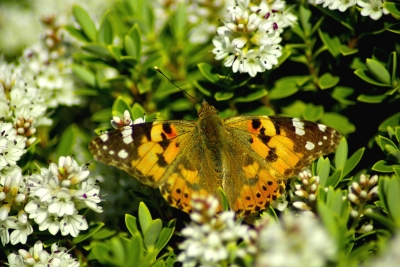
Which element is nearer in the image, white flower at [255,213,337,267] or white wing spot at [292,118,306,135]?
white flower at [255,213,337,267]

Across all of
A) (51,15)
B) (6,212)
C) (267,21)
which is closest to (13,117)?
(6,212)

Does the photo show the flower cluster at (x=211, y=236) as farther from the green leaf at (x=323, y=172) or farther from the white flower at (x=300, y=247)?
the green leaf at (x=323, y=172)

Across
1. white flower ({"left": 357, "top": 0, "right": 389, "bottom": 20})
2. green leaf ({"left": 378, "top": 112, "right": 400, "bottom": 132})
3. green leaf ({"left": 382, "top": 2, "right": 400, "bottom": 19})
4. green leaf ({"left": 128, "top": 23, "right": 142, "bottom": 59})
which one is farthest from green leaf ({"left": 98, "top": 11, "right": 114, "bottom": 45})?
green leaf ({"left": 378, "top": 112, "right": 400, "bottom": 132})

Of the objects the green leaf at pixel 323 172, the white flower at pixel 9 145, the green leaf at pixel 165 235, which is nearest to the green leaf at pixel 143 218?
the green leaf at pixel 165 235

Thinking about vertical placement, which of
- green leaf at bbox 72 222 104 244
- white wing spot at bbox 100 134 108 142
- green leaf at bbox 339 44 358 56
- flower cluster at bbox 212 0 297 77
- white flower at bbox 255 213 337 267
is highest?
flower cluster at bbox 212 0 297 77

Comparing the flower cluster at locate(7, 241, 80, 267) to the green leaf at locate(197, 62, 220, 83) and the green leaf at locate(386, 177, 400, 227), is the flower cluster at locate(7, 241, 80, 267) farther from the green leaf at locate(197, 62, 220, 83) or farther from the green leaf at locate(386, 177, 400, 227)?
the green leaf at locate(386, 177, 400, 227)

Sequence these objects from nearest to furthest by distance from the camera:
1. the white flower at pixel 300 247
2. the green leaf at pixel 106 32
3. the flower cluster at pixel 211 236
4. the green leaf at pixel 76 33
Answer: the white flower at pixel 300 247
the flower cluster at pixel 211 236
the green leaf at pixel 106 32
the green leaf at pixel 76 33

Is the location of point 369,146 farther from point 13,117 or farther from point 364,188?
point 13,117
